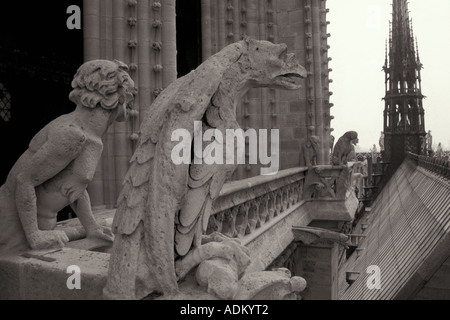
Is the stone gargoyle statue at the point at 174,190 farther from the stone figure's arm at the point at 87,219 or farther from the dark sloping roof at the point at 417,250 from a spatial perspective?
the dark sloping roof at the point at 417,250

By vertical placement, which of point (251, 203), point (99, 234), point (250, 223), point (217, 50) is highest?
point (217, 50)

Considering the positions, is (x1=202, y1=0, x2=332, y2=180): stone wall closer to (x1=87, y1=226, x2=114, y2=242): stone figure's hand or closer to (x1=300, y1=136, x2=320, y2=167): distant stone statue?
(x1=300, y1=136, x2=320, y2=167): distant stone statue

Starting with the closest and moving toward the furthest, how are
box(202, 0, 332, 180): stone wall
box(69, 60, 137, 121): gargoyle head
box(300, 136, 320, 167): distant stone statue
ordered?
box(69, 60, 137, 121): gargoyle head < box(202, 0, 332, 180): stone wall < box(300, 136, 320, 167): distant stone statue

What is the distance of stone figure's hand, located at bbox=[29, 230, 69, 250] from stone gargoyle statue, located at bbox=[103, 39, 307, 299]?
61 centimetres

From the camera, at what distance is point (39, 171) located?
5.91ft

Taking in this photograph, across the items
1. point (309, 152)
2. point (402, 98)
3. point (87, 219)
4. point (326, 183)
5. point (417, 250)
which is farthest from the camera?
point (402, 98)

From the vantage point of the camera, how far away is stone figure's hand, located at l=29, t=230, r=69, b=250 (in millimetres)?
1801

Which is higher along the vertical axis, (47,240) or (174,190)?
(174,190)

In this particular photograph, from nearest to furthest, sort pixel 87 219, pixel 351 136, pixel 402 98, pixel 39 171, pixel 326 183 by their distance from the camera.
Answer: pixel 39 171
pixel 87 219
pixel 326 183
pixel 351 136
pixel 402 98

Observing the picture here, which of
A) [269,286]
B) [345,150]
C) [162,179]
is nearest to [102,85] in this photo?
[162,179]

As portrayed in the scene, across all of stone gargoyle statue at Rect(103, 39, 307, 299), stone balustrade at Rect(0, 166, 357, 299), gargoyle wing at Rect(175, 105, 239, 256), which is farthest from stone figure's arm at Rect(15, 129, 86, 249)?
gargoyle wing at Rect(175, 105, 239, 256)

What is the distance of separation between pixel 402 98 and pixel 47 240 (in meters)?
29.3

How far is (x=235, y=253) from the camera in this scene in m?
1.41

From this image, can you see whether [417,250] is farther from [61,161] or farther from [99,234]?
[61,161]
